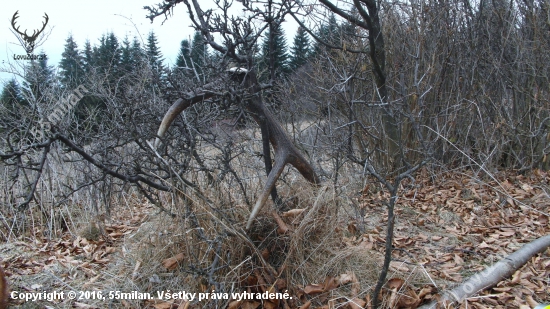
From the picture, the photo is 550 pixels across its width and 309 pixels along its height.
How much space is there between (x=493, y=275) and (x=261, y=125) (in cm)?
198

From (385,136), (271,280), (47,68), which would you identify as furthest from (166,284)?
(47,68)

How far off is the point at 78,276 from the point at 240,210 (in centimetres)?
146

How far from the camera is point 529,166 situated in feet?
20.1

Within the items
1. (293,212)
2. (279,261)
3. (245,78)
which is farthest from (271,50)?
→ (279,261)

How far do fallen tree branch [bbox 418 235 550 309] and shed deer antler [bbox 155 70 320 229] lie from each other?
1.25m

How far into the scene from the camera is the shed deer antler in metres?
2.80

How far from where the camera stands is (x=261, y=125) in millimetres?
3010

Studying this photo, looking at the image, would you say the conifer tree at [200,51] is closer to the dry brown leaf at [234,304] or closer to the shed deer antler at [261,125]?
the shed deer antler at [261,125]

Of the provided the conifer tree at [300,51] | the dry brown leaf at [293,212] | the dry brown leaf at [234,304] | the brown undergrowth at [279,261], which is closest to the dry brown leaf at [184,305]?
the brown undergrowth at [279,261]

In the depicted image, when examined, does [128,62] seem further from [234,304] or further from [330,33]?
[234,304]

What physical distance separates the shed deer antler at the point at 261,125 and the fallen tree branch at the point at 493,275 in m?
1.25

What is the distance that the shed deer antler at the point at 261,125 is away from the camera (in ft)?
9.18

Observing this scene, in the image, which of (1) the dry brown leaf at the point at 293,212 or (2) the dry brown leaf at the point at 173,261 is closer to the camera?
(2) the dry brown leaf at the point at 173,261

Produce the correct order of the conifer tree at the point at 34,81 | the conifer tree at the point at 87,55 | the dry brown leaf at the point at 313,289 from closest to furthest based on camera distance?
the dry brown leaf at the point at 313,289, the conifer tree at the point at 34,81, the conifer tree at the point at 87,55
